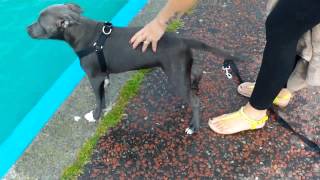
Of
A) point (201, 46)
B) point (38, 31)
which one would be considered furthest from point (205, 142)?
point (38, 31)

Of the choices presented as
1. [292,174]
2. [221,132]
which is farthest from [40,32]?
[292,174]

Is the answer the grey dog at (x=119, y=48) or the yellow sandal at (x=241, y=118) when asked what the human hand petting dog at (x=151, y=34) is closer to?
the grey dog at (x=119, y=48)

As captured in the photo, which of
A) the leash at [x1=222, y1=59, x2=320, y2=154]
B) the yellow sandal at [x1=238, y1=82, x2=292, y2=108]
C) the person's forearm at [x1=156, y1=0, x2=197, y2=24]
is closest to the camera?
the person's forearm at [x1=156, y1=0, x2=197, y2=24]

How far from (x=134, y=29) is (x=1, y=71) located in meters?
2.20

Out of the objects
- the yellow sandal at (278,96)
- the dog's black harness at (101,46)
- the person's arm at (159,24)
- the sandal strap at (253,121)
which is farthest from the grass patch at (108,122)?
the sandal strap at (253,121)

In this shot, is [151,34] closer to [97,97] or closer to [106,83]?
[97,97]

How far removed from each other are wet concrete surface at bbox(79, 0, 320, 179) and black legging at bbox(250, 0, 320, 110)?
1.39 feet

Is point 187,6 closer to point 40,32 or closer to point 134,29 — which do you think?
point 134,29

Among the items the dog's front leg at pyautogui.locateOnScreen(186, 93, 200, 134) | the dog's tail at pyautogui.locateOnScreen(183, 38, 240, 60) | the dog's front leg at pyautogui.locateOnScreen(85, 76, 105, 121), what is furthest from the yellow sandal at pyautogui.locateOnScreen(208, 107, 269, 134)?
the dog's front leg at pyautogui.locateOnScreen(85, 76, 105, 121)

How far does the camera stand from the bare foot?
10.6 feet

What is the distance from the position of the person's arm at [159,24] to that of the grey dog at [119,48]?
0.37 feet

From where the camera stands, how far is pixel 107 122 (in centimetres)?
346

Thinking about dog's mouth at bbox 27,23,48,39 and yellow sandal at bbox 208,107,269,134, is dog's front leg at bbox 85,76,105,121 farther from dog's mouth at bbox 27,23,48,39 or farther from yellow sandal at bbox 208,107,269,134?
yellow sandal at bbox 208,107,269,134

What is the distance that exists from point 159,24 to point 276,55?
81 cm
